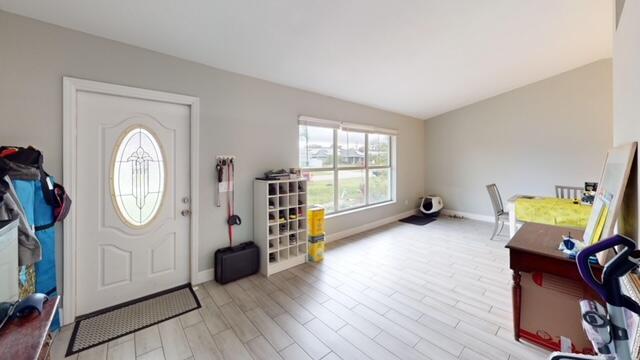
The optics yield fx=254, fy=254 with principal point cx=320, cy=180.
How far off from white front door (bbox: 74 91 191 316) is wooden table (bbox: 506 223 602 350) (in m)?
3.10

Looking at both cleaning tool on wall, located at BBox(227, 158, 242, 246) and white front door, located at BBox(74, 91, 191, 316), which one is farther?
cleaning tool on wall, located at BBox(227, 158, 242, 246)

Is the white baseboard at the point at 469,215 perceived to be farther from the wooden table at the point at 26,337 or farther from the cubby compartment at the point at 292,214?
the wooden table at the point at 26,337

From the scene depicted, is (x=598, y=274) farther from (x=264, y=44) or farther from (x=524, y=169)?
(x=524, y=169)

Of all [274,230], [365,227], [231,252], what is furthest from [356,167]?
[231,252]

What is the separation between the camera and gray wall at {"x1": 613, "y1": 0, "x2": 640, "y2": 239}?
4.07ft

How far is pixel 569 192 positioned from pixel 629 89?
4124 millimetres

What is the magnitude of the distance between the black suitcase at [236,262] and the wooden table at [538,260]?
256 cm

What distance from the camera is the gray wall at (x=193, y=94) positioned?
196 centimetres

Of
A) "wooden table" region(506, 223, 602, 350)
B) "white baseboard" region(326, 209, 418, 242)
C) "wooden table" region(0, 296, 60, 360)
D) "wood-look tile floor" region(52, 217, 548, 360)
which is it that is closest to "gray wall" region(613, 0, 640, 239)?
"wooden table" region(506, 223, 602, 350)

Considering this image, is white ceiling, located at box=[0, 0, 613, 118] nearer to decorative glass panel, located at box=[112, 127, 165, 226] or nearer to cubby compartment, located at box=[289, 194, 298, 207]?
decorative glass panel, located at box=[112, 127, 165, 226]

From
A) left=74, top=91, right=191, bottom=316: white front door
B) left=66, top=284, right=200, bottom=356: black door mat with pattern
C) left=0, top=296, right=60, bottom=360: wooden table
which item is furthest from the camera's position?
left=74, top=91, right=191, bottom=316: white front door

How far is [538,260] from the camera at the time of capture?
1.77 m

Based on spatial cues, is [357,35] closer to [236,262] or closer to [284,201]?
[284,201]

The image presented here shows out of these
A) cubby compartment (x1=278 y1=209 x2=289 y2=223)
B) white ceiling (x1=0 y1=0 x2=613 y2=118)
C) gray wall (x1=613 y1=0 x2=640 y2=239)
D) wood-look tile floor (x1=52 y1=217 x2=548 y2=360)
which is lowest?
wood-look tile floor (x1=52 y1=217 x2=548 y2=360)
